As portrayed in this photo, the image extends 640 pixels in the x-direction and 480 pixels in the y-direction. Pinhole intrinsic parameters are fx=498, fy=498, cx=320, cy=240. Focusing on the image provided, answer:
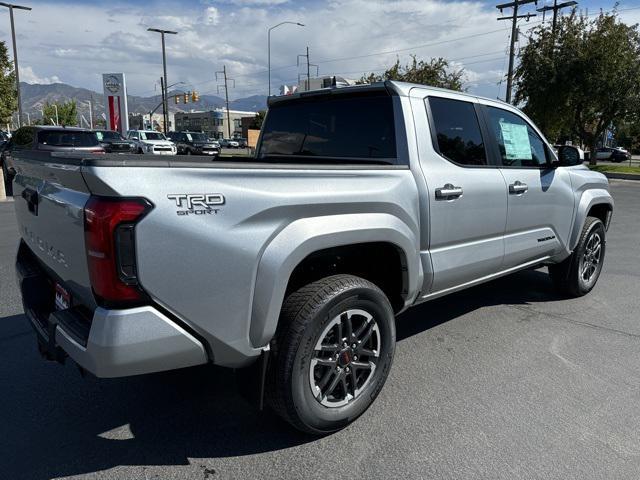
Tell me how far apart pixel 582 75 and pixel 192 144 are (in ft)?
79.6

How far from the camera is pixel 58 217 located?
2.29 metres

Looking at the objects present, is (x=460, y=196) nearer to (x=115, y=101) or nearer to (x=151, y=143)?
(x=151, y=143)

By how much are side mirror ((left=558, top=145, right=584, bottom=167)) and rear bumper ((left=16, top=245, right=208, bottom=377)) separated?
3735mm

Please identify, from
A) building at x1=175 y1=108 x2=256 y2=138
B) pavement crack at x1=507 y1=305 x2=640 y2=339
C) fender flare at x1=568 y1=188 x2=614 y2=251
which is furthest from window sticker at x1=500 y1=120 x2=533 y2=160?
building at x1=175 y1=108 x2=256 y2=138

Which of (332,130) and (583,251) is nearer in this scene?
(332,130)

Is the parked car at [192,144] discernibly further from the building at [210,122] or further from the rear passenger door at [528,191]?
the building at [210,122]

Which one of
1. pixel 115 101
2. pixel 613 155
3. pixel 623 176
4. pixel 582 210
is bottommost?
pixel 623 176

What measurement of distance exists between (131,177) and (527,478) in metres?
2.28

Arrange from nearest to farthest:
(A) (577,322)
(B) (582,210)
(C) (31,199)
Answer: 1. (C) (31,199)
2. (A) (577,322)
3. (B) (582,210)

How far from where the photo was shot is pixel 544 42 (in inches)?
1027

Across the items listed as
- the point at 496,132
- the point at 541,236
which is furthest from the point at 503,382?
the point at 496,132

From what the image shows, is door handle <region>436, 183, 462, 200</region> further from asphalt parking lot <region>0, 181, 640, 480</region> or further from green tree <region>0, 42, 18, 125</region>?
green tree <region>0, 42, 18, 125</region>

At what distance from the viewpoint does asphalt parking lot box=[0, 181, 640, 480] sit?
8.17 ft

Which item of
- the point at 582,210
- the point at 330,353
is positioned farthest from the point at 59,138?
the point at 330,353
